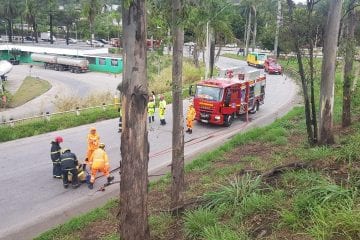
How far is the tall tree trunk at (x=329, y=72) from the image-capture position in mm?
12094

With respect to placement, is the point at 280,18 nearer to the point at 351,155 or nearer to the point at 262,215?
the point at 351,155

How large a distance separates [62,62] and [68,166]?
1783 inches

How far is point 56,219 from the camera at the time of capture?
10164 mm

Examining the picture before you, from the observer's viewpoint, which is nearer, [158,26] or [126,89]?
[126,89]

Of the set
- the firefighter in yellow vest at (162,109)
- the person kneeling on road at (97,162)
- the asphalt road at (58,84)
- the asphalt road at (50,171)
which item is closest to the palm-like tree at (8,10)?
the asphalt road at (58,84)

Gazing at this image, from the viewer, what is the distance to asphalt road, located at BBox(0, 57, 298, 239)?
10258 mm

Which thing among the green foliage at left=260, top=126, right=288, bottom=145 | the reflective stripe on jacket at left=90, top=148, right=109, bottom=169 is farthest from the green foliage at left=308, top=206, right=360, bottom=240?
the green foliage at left=260, top=126, right=288, bottom=145

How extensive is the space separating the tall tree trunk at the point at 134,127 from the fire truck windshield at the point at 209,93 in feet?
46.8

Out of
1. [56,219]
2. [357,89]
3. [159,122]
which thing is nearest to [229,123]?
[159,122]

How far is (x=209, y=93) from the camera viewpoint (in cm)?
2070

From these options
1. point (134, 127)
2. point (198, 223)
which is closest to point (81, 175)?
point (198, 223)

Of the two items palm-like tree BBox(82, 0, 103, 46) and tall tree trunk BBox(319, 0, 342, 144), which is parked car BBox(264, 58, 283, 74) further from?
palm-like tree BBox(82, 0, 103, 46)

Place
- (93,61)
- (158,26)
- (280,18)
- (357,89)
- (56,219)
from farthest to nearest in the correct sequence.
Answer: (93,61), (357,89), (280,18), (56,219), (158,26)

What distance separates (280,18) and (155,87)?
1757cm
